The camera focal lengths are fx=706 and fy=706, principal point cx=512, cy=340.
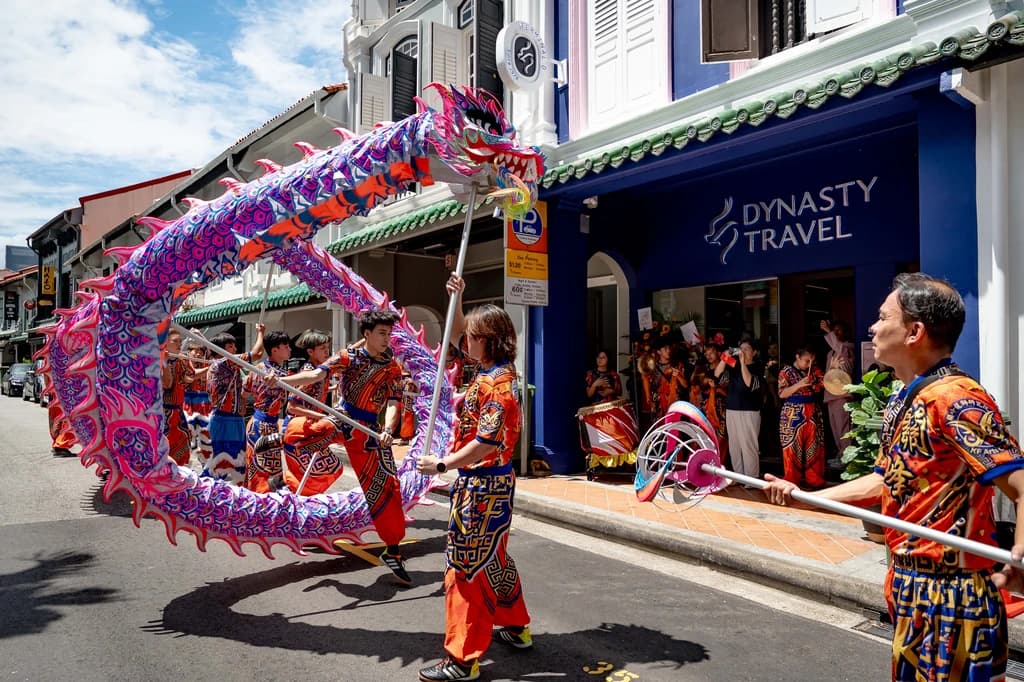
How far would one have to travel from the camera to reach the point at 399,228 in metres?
11.5

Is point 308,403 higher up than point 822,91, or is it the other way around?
point 822,91

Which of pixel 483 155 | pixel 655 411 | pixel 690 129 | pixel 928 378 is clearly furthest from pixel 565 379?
pixel 928 378

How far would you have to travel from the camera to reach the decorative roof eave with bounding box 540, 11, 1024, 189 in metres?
4.91

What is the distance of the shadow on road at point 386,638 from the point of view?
3.76m

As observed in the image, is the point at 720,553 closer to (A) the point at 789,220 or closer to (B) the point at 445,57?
(A) the point at 789,220

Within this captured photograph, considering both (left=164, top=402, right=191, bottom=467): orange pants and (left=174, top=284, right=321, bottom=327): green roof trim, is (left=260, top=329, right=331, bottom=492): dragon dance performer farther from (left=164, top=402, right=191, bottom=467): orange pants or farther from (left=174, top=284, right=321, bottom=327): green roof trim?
(left=174, top=284, right=321, bottom=327): green roof trim

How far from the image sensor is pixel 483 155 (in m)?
4.18

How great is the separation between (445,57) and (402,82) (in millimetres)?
1332

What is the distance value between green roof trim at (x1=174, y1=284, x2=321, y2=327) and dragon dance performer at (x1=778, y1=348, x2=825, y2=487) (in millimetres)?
8369

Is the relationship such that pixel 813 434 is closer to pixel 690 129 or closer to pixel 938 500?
pixel 690 129

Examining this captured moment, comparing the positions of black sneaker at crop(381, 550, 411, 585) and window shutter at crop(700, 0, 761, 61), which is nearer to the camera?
black sneaker at crop(381, 550, 411, 585)

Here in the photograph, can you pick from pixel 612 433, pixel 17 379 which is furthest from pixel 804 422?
pixel 17 379

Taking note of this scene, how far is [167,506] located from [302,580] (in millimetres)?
1346

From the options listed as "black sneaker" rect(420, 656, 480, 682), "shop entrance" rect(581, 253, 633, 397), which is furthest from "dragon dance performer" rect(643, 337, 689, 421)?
"black sneaker" rect(420, 656, 480, 682)
